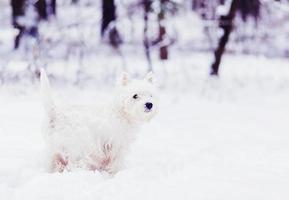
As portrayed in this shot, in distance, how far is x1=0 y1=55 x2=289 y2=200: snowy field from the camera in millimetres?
5609

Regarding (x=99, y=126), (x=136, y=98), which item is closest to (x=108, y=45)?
(x=136, y=98)

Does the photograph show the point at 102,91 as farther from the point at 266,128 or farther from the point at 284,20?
the point at 284,20

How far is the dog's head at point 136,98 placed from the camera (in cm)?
653

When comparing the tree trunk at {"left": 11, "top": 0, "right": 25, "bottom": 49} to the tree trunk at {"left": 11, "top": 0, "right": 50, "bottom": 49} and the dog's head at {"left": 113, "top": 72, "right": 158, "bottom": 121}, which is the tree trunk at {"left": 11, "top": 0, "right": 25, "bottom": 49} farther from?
the dog's head at {"left": 113, "top": 72, "right": 158, "bottom": 121}

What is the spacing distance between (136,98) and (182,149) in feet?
6.30

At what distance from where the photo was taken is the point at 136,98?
6598 mm

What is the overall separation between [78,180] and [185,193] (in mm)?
1001

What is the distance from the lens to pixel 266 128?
1076cm

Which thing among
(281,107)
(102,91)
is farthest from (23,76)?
(281,107)

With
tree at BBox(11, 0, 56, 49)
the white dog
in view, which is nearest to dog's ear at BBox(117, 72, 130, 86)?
the white dog

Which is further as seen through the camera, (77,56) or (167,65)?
(167,65)

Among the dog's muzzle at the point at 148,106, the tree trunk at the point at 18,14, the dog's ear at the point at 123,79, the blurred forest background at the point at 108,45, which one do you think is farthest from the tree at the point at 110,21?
the dog's muzzle at the point at 148,106

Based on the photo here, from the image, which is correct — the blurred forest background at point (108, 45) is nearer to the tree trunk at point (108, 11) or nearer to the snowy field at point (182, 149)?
the tree trunk at point (108, 11)

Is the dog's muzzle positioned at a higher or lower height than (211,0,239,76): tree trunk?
higher
